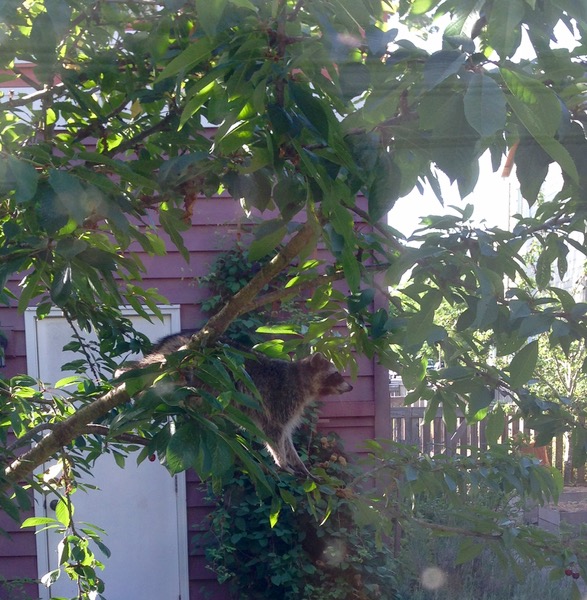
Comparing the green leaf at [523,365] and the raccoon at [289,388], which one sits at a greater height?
the green leaf at [523,365]

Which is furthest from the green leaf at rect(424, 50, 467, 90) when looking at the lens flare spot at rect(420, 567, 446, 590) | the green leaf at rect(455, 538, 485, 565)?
the lens flare spot at rect(420, 567, 446, 590)

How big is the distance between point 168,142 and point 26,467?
116cm

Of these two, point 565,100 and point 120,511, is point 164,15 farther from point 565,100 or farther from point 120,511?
point 120,511

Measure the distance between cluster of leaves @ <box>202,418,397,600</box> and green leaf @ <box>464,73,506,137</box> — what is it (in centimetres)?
420

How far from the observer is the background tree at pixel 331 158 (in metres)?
1.38

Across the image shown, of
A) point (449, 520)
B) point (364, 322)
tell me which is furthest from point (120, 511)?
point (364, 322)

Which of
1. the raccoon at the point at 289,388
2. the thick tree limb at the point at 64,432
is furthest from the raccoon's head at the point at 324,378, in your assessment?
the thick tree limb at the point at 64,432

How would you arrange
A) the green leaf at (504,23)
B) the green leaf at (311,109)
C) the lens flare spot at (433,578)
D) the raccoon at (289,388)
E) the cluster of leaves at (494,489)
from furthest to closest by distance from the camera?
the lens flare spot at (433,578) → the raccoon at (289,388) → the cluster of leaves at (494,489) → the green leaf at (311,109) → the green leaf at (504,23)

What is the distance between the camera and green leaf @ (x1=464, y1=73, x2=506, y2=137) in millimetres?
1170

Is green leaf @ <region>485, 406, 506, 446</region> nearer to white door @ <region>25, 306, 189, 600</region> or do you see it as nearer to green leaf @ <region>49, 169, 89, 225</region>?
green leaf @ <region>49, 169, 89, 225</region>

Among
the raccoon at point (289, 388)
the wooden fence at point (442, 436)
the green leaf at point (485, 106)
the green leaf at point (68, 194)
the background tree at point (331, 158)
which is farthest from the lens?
the wooden fence at point (442, 436)

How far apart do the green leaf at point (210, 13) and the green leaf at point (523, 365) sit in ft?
3.49

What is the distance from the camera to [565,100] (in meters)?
1.63

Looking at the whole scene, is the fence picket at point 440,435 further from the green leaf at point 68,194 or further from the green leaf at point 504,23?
the green leaf at point 504,23
